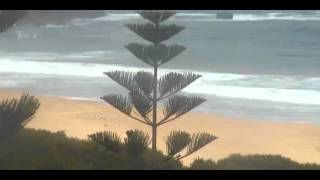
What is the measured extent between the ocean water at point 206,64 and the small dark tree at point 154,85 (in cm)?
5

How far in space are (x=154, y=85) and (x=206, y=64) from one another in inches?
170

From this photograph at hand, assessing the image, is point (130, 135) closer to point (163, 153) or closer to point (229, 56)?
point (163, 153)

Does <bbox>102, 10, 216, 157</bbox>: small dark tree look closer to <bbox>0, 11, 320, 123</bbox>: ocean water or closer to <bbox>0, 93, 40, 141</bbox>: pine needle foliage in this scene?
<bbox>0, 11, 320, 123</bbox>: ocean water

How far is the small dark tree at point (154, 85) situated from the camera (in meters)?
1.69

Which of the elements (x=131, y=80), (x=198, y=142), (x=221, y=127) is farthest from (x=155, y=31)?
(x=221, y=127)

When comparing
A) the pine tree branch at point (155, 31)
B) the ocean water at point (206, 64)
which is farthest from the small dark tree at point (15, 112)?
the pine tree branch at point (155, 31)

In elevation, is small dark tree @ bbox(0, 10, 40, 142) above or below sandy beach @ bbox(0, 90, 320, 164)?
above

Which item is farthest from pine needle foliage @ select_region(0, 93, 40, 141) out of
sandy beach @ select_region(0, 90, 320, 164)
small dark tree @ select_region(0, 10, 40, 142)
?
sandy beach @ select_region(0, 90, 320, 164)

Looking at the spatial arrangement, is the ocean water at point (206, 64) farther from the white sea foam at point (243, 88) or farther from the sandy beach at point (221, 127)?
the sandy beach at point (221, 127)

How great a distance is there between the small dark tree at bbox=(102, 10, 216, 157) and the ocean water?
0.05 m

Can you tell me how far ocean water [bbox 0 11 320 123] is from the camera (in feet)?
7.45
